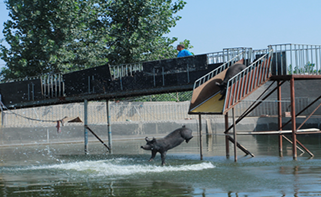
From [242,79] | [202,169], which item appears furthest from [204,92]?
[202,169]

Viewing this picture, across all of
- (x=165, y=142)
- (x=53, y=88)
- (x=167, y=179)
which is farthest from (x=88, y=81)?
(x=167, y=179)

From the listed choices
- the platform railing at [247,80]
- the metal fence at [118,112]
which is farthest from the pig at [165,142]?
the metal fence at [118,112]

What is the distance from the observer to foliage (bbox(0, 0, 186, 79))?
36375 millimetres

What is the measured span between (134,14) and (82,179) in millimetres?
29527

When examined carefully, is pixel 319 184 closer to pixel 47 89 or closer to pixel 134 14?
pixel 47 89

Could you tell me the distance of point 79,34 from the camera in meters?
37.7

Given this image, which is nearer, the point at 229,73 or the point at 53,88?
the point at 229,73

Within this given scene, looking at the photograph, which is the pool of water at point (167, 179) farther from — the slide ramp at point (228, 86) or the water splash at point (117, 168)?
the slide ramp at point (228, 86)

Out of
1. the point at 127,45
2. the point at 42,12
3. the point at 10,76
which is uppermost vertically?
the point at 42,12

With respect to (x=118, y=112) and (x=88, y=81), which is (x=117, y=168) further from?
(x=118, y=112)

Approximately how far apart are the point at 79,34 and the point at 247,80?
2290cm

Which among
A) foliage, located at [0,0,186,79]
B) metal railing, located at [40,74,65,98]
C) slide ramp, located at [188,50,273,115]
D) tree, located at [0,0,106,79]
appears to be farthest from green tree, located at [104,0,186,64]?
slide ramp, located at [188,50,273,115]

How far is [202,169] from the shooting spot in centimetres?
1578

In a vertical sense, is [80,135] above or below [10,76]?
below
